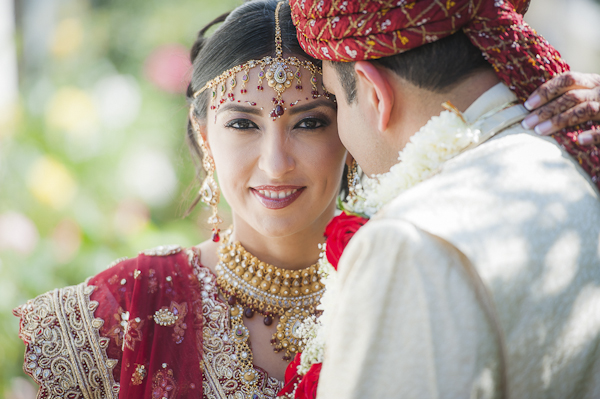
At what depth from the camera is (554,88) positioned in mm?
1307

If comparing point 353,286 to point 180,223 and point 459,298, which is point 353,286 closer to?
point 459,298

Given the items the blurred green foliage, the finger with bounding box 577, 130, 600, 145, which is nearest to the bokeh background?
the blurred green foliage

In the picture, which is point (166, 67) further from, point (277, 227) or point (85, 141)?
point (277, 227)

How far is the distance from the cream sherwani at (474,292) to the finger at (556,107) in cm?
16

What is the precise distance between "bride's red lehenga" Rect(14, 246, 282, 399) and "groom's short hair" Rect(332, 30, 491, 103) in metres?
1.26

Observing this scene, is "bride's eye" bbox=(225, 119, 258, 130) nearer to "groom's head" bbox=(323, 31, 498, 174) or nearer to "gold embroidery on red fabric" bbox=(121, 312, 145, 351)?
"groom's head" bbox=(323, 31, 498, 174)

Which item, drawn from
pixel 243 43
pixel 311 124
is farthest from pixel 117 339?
pixel 243 43

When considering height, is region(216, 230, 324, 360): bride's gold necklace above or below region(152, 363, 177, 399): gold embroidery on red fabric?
above

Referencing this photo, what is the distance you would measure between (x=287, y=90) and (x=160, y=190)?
257cm

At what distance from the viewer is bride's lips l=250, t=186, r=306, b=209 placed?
206 cm

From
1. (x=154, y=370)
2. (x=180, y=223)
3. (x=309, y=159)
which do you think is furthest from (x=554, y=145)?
(x=180, y=223)


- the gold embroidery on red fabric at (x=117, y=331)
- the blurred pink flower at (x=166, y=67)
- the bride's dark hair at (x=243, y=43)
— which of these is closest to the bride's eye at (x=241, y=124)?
the bride's dark hair at (x=243, y=43)

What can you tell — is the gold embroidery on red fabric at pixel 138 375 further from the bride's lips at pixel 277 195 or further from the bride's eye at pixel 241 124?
the bride's eye at pixel 241 124

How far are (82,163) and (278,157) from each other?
8.04 ft
